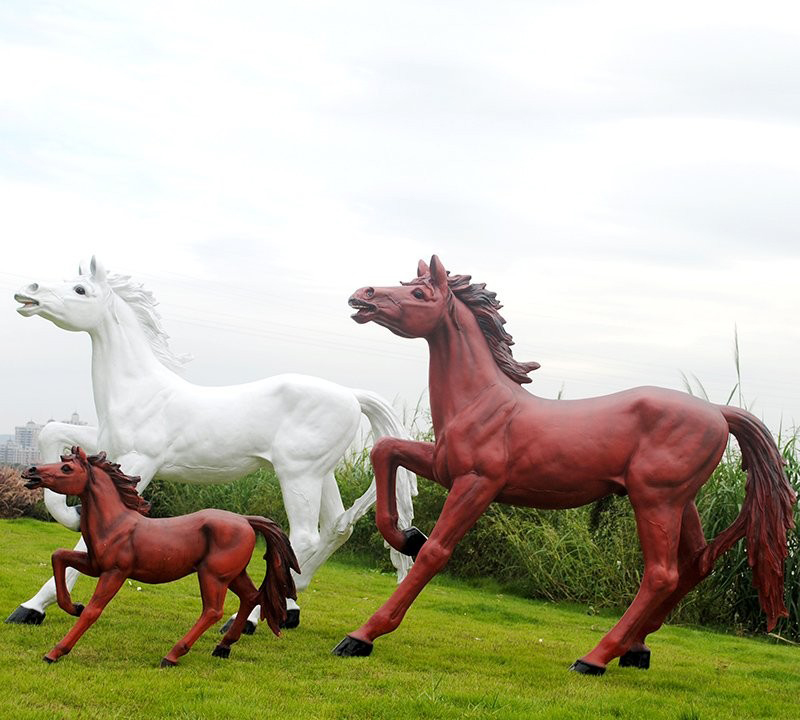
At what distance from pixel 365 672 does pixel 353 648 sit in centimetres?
38

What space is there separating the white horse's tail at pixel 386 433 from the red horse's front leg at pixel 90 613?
1989 millimetres

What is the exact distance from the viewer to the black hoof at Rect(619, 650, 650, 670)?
5.76 metres

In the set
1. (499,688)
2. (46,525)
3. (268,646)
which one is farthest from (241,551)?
(46,525)

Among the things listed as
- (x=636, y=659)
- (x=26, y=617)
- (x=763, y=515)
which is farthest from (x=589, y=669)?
(x=26, y=617)

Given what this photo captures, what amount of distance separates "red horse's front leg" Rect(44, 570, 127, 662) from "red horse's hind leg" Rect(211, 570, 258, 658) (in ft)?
2.01

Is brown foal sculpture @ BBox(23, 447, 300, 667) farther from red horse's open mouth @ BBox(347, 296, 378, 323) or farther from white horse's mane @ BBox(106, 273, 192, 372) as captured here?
white horse's mane @ BBox(106, 273, 192, 372)

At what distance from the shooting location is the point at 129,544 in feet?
16.3

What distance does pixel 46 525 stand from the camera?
43.9ft

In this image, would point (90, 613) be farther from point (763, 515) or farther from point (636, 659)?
point (763, 515)

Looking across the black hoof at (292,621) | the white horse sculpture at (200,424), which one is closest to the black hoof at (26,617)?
the white horse sculpture at (200,424)

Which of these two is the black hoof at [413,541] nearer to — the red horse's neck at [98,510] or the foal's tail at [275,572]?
the foal's tail at [275,572]

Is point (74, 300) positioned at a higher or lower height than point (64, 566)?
higher

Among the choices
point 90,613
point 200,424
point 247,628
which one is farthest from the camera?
point 200,424

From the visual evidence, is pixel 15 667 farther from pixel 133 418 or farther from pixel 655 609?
pixel 655 609
